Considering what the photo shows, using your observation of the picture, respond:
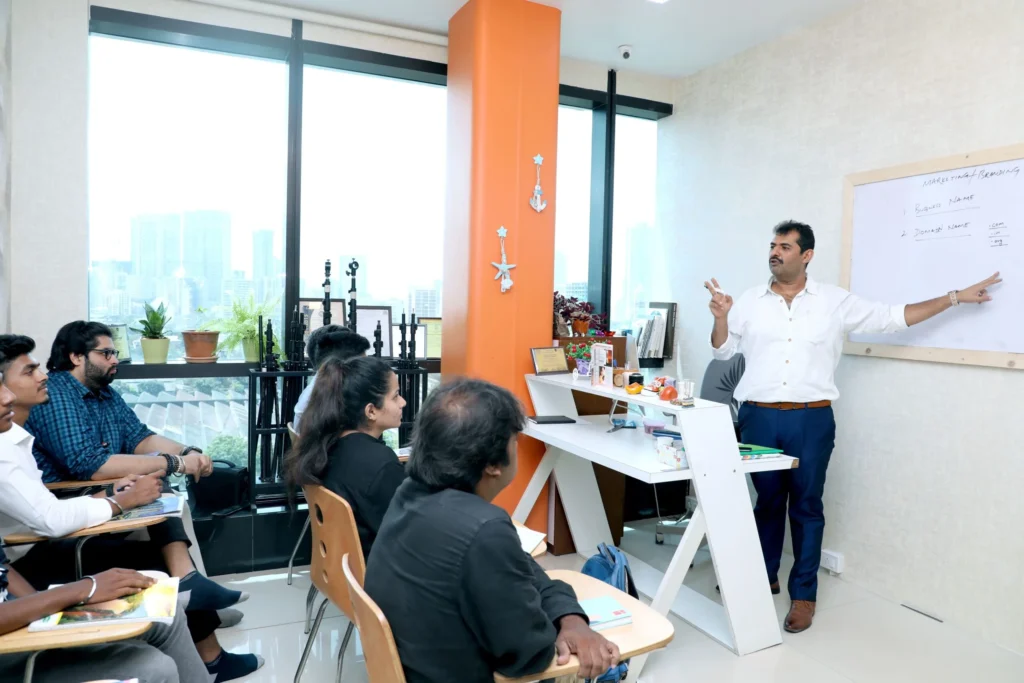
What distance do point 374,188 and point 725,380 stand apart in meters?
2.43

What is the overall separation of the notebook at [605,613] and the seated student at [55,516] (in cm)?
131

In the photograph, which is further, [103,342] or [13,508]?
[103,342]

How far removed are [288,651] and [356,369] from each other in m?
1.26

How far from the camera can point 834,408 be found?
12.0 feet

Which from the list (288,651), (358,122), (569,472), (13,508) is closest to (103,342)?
(13,508)

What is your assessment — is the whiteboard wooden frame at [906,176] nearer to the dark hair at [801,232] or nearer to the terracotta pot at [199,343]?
the dark hair at [801,232]

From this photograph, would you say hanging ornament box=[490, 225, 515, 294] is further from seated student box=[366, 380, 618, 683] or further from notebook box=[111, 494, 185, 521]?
seated student box=[366, 380, 618, 683]

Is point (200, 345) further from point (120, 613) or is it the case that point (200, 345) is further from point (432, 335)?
point (120, 613)

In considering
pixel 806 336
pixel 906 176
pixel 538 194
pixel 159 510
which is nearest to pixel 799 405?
pixel 806 336

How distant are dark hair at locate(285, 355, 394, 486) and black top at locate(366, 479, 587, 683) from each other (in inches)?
32.6

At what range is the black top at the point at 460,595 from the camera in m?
1.34

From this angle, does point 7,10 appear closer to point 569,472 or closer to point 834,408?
point 569,472

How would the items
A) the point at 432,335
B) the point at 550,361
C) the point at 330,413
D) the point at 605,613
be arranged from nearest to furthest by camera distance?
the point at 605,613 < the point at 330,413 < the point at 550,361 < the point at 432,335

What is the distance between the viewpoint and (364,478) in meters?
2.14
